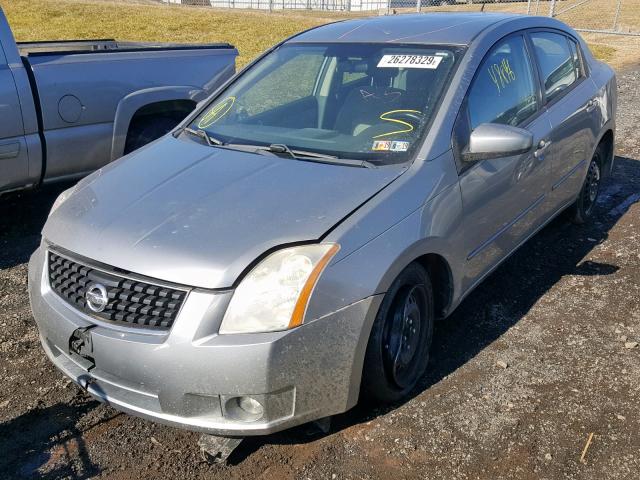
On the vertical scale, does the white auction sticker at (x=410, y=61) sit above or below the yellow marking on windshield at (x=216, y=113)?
above

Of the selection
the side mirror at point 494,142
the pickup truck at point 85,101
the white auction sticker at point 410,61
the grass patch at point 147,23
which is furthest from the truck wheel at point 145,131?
the grass patch at point 147,23

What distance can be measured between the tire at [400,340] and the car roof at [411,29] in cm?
152

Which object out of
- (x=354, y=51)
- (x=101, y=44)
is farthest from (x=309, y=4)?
(x=354, y=51)

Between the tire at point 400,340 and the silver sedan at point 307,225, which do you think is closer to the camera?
the silver sedan at point 307,225

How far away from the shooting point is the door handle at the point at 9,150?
4.98 metres

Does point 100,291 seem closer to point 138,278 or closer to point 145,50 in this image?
point 138,278

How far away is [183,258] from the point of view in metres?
2.68

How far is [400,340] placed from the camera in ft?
10.3

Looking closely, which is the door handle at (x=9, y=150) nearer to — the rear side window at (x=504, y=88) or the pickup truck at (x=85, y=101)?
the pickup truck at (x=85, y=101)

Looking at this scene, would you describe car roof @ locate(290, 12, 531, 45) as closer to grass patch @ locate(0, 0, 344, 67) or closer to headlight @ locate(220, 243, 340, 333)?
headlight @ locate(220, 243, 340, 333)

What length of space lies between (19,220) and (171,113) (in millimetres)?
1624

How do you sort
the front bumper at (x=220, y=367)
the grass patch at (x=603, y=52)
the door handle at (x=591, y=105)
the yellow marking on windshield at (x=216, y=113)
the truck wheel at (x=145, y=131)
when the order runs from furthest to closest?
1. the grass patch at (x=603, y=52)
2. the truck wheel at (x=145, y=131)
3. the door handle at (x=591, y=105)
4. the yellow marking on windshield at (x=216, y=113)
5. the front bumper at (x=220, y=367)

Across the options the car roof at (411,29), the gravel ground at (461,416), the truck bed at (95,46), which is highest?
the car roof at (411,29)

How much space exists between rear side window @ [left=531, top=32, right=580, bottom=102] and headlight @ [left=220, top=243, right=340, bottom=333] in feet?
8.56
